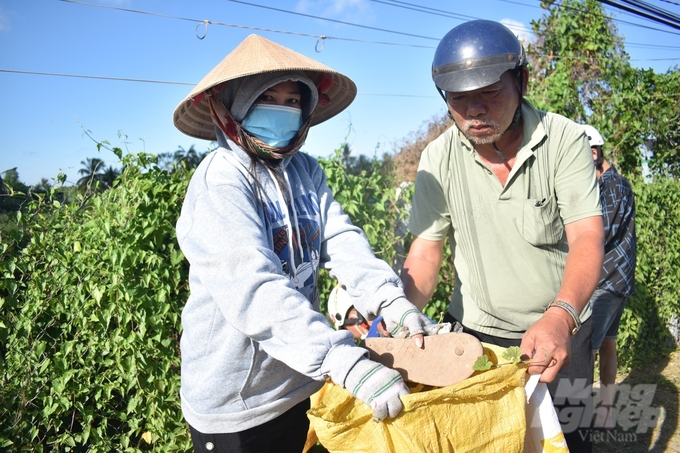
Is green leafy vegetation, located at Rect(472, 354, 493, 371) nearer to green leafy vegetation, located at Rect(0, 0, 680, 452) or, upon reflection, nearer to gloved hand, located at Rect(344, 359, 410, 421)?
gloved hand, located at Rect(344, 359, 410, 421)

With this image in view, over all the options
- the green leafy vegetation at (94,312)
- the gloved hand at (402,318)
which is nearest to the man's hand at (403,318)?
the gloved hand at (402,318)

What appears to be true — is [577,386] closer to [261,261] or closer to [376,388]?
[376,388]

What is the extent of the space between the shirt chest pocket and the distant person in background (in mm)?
2131

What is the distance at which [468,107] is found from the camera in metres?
2.45

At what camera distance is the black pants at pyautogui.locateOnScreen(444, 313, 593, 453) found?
8.46 feet

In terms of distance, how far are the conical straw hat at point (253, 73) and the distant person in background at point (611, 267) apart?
2738mm

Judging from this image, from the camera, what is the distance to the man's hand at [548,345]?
1.83 m

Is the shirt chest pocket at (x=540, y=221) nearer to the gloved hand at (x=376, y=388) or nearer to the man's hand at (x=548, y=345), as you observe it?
the man's hand at (x=548, y=345)

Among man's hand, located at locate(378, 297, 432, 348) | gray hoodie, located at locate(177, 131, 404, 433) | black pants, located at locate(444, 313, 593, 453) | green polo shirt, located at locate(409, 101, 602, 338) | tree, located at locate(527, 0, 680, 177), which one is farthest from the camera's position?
tree, located at locate(527, 0, 680, 177)

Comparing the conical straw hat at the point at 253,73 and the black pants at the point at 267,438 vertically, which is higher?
the conical straw hat at the point at 253,73

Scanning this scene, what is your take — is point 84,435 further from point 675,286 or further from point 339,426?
point 675,286

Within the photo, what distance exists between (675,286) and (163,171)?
610 centimetres

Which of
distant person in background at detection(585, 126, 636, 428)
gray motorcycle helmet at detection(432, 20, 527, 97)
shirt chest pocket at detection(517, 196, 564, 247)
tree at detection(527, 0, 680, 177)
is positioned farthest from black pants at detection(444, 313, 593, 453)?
tree at detection(527, 0, 680, 177)

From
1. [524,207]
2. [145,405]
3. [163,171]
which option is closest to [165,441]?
[145,405]
